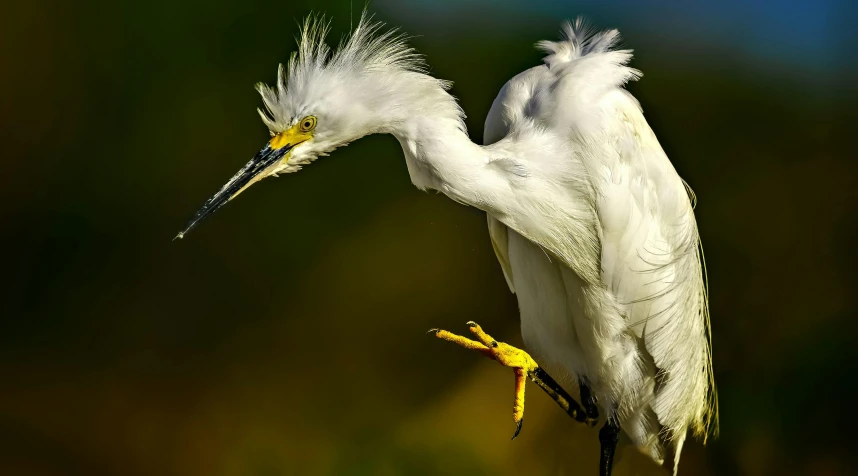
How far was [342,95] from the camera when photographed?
1.24 metres

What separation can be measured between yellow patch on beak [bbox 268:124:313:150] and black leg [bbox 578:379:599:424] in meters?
0.92

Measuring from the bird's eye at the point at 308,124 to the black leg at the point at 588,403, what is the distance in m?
0.93

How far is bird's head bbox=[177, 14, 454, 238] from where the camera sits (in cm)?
124

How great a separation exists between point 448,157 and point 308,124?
9.7 inches

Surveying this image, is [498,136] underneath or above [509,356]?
above

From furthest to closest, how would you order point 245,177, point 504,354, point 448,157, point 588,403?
point 588,403
point 504,354
point 245,177
point 448,157

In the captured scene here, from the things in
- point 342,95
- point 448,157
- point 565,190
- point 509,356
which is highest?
point 342,95

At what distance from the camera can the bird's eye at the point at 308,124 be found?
4.10ft

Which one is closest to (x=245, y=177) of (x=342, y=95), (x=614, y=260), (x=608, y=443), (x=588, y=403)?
(x=342, y=95)

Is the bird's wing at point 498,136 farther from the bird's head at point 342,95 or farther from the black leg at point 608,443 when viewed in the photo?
the black leg at point 608,443

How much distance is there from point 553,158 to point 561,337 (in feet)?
1.73

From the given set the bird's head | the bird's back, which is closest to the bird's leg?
the bird's back

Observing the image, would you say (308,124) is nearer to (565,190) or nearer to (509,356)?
(565,190)

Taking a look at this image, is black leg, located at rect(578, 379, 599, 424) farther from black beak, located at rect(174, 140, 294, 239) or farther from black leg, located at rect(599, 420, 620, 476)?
black beak, located at rect(174, 140, 294, 239)
